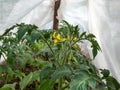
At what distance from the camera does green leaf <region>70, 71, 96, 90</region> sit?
815 millimetres

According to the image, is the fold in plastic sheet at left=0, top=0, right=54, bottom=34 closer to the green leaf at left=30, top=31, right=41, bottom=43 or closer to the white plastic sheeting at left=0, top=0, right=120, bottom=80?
the white plastic sheeting at left=0, top=0, right=120, bottom=80

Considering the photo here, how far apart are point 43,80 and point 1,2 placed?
915 mm

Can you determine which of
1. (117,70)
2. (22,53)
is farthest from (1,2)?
(117,70)

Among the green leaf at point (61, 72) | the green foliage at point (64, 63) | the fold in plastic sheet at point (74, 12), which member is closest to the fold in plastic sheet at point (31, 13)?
the fold in plastic sheet at point (74, 12)

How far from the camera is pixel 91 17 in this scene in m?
2.13

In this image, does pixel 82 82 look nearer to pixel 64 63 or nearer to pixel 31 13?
pixel 64 63

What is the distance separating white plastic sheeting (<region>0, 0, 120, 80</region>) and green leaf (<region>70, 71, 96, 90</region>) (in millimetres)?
646

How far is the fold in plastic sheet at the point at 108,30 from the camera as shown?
150cm

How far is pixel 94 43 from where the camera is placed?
3.42 feet

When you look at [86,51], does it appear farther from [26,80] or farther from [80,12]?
[26,80]

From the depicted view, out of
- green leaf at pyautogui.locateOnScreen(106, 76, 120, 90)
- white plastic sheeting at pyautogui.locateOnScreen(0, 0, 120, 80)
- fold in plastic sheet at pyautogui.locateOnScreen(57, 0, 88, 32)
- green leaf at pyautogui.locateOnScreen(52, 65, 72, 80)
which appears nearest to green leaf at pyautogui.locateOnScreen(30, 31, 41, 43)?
green leaf at pyautogui.locateOnScreen(52, 65, 72, 80)

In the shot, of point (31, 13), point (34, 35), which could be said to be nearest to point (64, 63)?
point (34, 35)

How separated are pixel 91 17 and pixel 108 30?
480 millimetres

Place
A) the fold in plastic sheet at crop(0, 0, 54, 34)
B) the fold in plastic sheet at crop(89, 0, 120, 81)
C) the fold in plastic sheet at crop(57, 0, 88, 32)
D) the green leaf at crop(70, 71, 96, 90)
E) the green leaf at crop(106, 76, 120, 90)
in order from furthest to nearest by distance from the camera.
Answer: the fold in plastic sheet at crop(57, 0, 88, 32), the fold in plastic sheet at crop(0, 0, 54, 34), the fold in plastic sheet at crop(89, 0, 120, 81), the green leaf at crop(106, 76, 120, 90), the green leaf at crop(70, 71, 96, 90)
